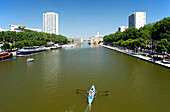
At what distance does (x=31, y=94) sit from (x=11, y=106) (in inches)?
133

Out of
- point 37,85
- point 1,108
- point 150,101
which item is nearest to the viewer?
point 1,108

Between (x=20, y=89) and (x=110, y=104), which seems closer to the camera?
(x=110, y=104)

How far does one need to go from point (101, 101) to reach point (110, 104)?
1.24 metres

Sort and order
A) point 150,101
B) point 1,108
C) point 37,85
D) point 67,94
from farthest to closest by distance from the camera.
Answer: point 37,85
point 67,94
point 150,101
point 1,108

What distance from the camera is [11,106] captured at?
14289 mm

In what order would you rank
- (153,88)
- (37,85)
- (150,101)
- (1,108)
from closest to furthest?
(1,108)
(150,101)
(153,88)
(37,85)

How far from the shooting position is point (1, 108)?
1384 cm

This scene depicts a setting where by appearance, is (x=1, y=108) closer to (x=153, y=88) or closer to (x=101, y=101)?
(x=101, y=101)

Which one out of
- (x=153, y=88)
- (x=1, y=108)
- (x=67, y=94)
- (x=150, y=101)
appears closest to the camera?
(x=1, y=108)

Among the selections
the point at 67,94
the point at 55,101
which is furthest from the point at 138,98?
the point at 55,101

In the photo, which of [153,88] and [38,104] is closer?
[38,104]

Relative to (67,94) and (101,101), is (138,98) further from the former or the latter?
(67,94)

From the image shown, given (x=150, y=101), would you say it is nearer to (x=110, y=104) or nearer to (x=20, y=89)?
(x=110, y=104)

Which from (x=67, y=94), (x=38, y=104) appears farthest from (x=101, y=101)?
(x=38, y=104)
